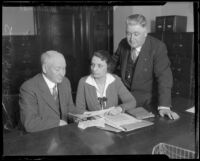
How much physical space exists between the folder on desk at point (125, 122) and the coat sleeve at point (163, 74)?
13cm

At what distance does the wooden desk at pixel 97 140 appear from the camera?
106cm

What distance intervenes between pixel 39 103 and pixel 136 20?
0.54 metres

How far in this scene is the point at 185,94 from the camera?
118cm

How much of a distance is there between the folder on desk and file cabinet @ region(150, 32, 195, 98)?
20 centimetres

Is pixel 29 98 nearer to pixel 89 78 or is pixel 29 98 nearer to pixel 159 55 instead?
pixel 89 78

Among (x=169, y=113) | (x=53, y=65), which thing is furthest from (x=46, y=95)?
(x=169, y=113)

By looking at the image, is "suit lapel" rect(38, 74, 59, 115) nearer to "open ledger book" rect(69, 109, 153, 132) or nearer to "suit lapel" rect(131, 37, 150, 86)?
"open ledger book" rect(69, 109, 153, 132)

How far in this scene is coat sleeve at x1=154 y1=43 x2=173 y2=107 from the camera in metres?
1.23

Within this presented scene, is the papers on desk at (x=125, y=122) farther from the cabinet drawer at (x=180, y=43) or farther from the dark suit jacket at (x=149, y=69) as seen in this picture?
the cabinet drawer at (x=180, y=43)

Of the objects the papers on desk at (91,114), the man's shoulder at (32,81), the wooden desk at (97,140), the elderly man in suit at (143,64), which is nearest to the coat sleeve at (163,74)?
the elderly man in suit at (143,64)

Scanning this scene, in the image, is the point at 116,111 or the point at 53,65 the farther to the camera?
the point at 116,111

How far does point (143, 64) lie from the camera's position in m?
1.25

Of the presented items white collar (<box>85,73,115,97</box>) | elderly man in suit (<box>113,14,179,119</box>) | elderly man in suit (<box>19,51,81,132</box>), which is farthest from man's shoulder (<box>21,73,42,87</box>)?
elderly man in suit (<box>113,14,179,119</box>)

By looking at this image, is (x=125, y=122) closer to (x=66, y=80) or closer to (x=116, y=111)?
(x=116, y=111)
